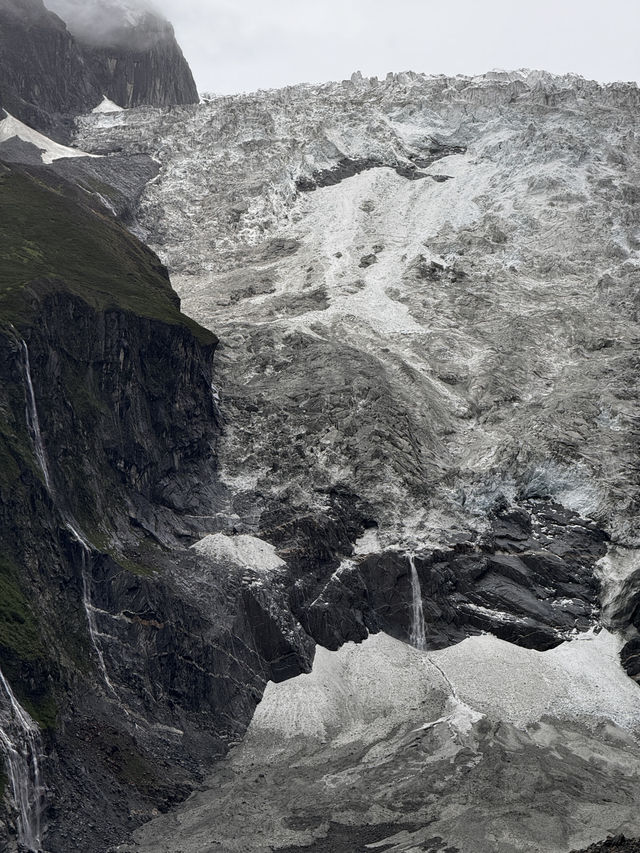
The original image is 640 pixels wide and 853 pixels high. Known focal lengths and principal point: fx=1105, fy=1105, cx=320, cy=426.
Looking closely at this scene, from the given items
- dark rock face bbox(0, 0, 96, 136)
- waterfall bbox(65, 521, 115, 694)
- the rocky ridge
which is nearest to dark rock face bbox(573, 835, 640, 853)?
the rocky ridge

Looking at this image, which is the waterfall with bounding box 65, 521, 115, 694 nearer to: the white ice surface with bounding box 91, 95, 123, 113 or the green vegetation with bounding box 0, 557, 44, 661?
the green vegetation with bounding box 0, 557, 44, 661

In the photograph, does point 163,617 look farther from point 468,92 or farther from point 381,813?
point 468,92

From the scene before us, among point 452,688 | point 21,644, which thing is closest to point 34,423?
point 21,644

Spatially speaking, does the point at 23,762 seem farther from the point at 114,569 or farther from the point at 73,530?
the point at 73,530

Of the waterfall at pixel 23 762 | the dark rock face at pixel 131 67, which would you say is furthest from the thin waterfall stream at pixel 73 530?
the dark rock face at pixel 131 67

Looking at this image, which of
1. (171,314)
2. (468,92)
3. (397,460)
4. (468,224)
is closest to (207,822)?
(397,460)

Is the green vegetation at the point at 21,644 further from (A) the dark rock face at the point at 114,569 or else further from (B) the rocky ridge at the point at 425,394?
(B) the rocky ridge at the point at 425,394
